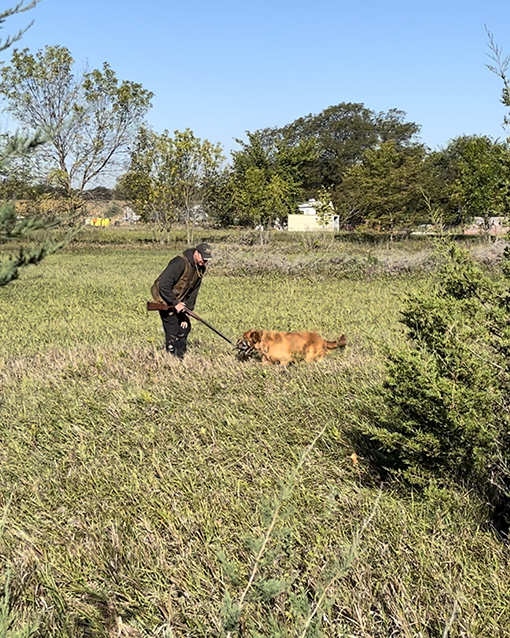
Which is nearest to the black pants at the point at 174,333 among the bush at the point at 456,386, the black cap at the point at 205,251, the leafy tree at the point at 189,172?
the black cap at the point at 205,251

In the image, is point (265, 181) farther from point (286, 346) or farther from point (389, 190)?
point (286, 346)

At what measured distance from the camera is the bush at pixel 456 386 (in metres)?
3.04

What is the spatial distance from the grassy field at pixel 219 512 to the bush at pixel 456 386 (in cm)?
23

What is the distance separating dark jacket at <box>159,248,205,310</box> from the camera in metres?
7.16

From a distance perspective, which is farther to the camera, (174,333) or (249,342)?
(174,333)

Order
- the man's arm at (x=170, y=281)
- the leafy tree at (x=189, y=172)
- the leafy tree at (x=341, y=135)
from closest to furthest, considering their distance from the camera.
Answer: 1. the man's arm at (x=170, y=281)
2. the leafy tree at (x=189, y=172)
3. the leafy tree at (x=341, y=135)

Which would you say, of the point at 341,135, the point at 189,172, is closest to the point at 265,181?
the point at 189,172

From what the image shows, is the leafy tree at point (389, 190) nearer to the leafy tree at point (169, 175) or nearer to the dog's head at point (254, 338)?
the leafy tree at point (169, 175)

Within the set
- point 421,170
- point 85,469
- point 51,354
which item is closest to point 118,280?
point 51,354

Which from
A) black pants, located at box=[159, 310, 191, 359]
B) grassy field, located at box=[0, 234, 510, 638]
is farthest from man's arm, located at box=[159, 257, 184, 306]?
grassy field, located at box=[0, 234, 510, 638]

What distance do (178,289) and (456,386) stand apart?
4799 millimetres

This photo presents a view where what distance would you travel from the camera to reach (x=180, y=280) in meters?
7.31

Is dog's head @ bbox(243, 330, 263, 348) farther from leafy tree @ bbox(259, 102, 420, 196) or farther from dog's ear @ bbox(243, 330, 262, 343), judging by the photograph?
leafy tree @ bbox(259, 102, 420, 196)

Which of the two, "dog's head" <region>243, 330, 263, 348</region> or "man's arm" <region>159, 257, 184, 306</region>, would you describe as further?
"man's arm" <region>159, 257, 184, 306</region>
